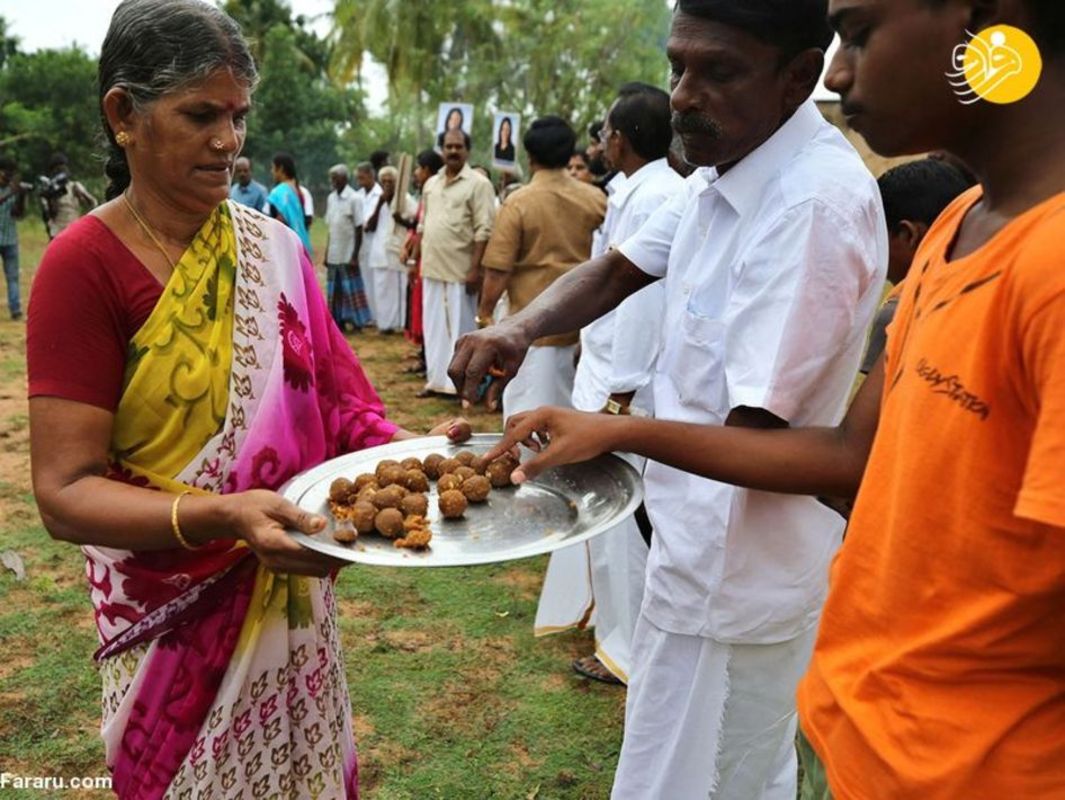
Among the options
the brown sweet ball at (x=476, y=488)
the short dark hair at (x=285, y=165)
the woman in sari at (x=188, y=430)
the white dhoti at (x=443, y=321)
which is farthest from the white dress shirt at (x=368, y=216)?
the brown sweet ball at (x=476, y=488)

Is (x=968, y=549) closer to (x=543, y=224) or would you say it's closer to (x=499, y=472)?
(x=499, y=472)

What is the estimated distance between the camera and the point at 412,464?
2.33 m

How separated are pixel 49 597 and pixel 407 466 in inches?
132

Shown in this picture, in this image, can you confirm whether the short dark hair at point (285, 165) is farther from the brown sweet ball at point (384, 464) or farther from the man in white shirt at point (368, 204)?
the brown sweet ball at point (384, 464)

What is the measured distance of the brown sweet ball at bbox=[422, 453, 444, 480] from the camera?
2.31m

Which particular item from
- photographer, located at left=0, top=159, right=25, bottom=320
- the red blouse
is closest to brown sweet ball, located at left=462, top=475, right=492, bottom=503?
the red blouse

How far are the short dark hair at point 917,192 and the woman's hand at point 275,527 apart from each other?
2321mm

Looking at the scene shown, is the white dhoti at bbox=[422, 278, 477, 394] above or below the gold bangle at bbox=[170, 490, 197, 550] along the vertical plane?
below

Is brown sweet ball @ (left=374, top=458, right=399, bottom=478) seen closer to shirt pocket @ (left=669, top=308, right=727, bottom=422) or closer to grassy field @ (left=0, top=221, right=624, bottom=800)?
shirt pocket @ (left=669, top=308, right=727, bottom=422)

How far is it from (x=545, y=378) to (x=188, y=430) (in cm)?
377

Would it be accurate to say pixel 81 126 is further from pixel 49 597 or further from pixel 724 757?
pixel 724 757

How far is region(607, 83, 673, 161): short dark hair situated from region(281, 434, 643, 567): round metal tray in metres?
2.54

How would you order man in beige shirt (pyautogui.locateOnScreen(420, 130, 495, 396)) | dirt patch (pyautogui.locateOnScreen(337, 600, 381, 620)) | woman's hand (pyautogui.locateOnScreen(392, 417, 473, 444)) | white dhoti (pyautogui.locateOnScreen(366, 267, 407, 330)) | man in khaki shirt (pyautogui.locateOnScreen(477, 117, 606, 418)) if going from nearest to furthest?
woman's hand (pyautogui.locateOnScreen(392, 417, 473, 444)) → dirt patch (pyautogui.locateOnScreen(337, 600, 381, 620)) → man in khaki shirt (pyautogui.locateOnScreen(477, 117, 606, 418)) → man in beige shirt (pyautogui.locateOnScreen(420, 130, 495, 396)) → white dhoti (pyautogui.locateOnScreen(366, 267, 407, 330))

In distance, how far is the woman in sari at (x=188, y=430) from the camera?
1.86 metres
